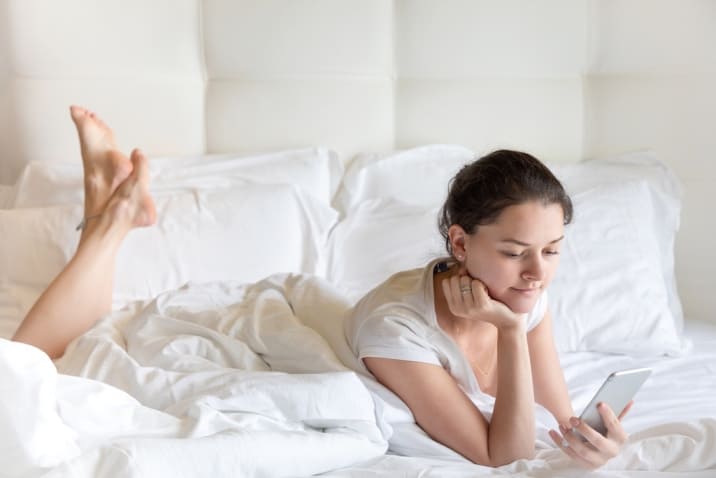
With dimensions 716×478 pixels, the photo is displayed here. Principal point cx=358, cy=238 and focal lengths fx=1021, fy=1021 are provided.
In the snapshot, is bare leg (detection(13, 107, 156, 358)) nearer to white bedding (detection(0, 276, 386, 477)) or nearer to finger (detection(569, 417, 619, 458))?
white bedding (detection(0, 276, 386, 477))

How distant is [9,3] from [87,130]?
0.41 metres

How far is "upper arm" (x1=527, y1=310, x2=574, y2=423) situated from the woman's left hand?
1.08 ft

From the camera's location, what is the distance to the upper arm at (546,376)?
1.84 m

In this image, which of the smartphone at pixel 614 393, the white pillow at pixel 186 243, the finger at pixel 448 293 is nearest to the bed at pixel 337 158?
the white pillow at pixel 186 243

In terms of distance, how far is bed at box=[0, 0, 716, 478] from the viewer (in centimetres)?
204

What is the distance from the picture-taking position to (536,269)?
63.5 inches

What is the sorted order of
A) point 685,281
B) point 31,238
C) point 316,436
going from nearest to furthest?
1. point 316,436
2. point 31,238
3. point 685,281

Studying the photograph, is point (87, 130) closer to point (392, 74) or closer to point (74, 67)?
point (74, 67)

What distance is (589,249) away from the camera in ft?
7.79

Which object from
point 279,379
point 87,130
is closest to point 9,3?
point 87,130

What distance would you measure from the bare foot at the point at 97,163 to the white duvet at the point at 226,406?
0.99 ft

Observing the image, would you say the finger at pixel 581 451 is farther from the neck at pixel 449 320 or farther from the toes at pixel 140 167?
the toes at pixel 140 167

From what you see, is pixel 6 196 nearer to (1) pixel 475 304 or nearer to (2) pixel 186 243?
(2) pixel 186 243

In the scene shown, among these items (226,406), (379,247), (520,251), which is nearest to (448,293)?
(520,251)
